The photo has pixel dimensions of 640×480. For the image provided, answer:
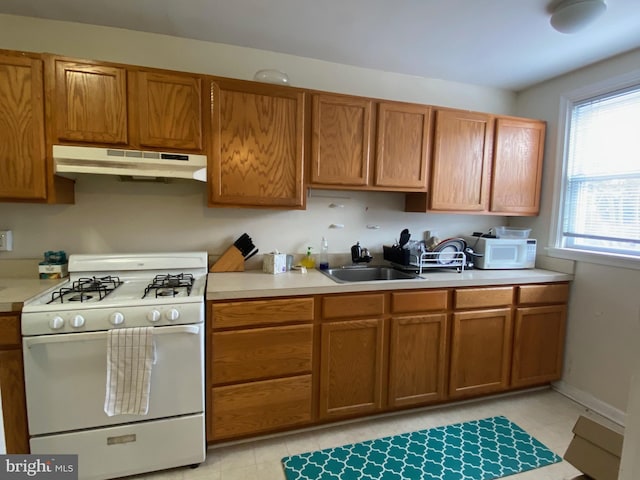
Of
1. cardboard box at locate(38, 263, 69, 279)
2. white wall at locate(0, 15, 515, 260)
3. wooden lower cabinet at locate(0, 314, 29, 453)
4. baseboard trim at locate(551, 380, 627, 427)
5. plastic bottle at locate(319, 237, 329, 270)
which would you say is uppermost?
white wall at locate(0, 15, 515, 260)

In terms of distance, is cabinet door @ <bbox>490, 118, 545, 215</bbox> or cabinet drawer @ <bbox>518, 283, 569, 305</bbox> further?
cabinet door @ <bbox>490, 118, 545, 215</bbox>

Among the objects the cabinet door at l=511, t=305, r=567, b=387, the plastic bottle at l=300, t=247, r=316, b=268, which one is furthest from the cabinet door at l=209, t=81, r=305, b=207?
the cabinet door at l=511, t=305, r=567, b=387

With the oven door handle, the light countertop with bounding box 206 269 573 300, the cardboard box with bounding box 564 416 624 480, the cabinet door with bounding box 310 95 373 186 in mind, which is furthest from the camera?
the cabinet door with bounding box 310 95 373 186

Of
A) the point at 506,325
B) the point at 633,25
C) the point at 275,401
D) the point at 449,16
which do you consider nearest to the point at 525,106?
the point at 633,25

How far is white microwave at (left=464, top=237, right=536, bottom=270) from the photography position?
2.62 meters

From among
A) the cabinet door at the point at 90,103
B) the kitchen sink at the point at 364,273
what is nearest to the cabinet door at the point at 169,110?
the cabinet door at the point at 90,103

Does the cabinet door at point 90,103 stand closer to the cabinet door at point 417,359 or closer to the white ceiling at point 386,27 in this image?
the white ceiling at point 386,27

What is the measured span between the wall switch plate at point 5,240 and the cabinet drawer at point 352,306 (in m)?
1.96

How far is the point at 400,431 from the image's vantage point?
83.3 inches

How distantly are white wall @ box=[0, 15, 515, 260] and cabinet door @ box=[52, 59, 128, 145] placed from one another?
1.26 feet

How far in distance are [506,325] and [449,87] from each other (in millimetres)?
1987

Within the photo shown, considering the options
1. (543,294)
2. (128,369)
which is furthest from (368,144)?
(128,369)

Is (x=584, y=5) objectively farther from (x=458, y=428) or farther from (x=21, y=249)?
(x=21, y=249)

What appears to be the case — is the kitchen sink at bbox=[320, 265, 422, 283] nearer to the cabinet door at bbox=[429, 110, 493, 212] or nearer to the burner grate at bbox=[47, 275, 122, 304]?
the cabinet door at bbox=[429, 110, 493, 212]
